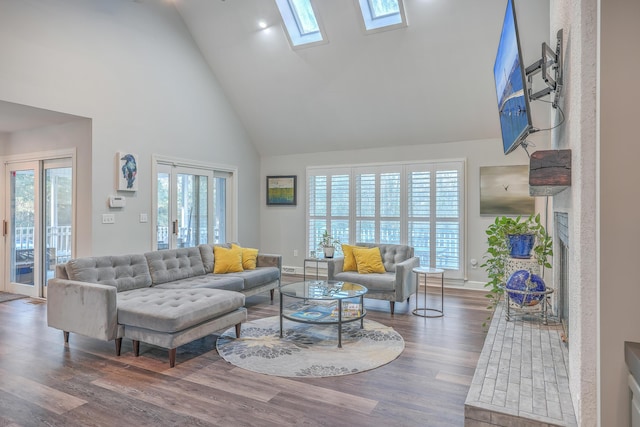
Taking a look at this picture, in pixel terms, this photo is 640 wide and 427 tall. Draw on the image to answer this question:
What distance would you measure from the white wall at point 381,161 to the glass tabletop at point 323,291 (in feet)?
9.17

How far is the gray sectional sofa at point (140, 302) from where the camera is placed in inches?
126

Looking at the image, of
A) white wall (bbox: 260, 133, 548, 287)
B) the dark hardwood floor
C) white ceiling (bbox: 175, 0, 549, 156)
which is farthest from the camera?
white wall (bbox: 260, 133, 548, 287)

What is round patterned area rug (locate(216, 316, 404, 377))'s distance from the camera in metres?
3.12

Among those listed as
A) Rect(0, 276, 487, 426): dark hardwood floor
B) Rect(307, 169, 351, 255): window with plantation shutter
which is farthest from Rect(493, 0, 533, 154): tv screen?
Rect(307, 169, 351, 255): window with plantation shutter

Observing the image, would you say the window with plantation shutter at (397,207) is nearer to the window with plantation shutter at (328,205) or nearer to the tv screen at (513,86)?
the window with plantation shutter at (328,205)

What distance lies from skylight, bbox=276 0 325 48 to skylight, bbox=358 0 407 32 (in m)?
0.66

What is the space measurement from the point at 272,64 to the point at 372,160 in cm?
228

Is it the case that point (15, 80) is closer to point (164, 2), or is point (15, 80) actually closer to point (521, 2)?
point (164, 2)

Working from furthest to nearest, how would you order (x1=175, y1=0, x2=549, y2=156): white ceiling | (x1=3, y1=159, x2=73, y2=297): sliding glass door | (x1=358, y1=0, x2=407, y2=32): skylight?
(x1=3, y1=159, x2=73, y2=297): sliding glass door, (x1=358, y1=0, x2=407, y2=32): skylight, (x1=175, y1=0, x2=549, y2=156): white ceiling

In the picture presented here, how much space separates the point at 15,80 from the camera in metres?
4.10

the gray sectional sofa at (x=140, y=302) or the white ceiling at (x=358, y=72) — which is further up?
the white ceiling at (x=358, y=72)

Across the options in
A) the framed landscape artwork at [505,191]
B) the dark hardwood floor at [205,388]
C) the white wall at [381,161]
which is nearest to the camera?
the dark hardwood floor at [205,388]

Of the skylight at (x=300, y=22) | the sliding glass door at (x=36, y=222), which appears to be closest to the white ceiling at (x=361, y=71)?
the skylight at (x=300, y=22)

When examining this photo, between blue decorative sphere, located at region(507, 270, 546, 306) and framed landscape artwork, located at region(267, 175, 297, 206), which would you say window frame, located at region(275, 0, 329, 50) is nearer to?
framed landscape artwork, located at region(267, 175, 297, 206)
